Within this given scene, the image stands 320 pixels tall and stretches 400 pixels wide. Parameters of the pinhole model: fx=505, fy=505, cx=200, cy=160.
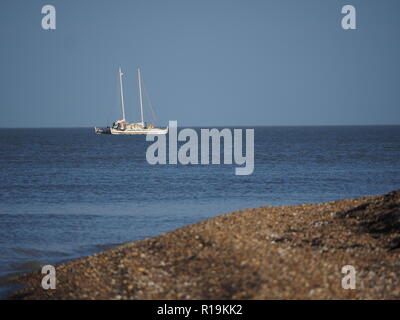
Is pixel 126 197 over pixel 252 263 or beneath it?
beneath

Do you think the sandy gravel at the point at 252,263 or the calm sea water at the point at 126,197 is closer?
the sandy gravel at the point at 252,263

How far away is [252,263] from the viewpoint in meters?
11.7

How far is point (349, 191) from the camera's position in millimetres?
32938

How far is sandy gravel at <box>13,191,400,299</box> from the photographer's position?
10742 millimetres

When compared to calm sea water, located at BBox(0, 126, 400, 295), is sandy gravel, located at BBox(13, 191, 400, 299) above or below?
above

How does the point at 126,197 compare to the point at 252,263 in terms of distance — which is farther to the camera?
the point at 126,197

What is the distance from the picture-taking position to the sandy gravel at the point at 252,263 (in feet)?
35.2

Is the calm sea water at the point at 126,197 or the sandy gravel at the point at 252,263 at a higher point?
the sandy gravel at the point at 252,263

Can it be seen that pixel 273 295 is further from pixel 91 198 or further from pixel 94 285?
pixel 91 198

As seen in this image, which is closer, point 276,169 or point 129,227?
point 129,227

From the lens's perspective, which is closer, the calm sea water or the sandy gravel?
the sandy gravel

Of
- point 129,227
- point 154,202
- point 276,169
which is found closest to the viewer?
point 129,227
